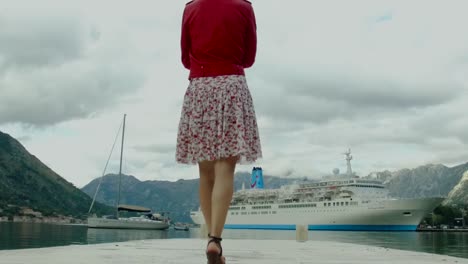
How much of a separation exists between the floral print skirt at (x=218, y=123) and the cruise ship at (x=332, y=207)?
173 feet

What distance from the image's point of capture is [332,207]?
2169 inches

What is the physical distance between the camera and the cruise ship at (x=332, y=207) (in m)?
52.5

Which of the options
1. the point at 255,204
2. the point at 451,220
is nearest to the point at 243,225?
the point at 255,204

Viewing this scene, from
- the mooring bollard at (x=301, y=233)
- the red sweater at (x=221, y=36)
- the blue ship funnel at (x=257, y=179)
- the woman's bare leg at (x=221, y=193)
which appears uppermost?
the blue ship funnel at (x=257, y=179)

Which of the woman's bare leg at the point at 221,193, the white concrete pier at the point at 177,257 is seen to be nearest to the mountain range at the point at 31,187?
the white concrete pier at the point at 177,257

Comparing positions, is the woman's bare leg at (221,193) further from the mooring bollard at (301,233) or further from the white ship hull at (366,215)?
the white ship hull at (366,215)

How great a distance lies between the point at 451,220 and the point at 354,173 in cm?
3243

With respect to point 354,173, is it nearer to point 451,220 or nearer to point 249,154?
point 451,220

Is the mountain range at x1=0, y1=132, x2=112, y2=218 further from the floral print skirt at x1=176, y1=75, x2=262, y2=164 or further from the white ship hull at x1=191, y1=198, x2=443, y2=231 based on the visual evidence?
the floral print skirt at x1=176, y1=75, x2=262, y2=164

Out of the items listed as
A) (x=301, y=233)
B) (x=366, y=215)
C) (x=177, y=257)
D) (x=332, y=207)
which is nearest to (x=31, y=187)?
(x=332, y=207)

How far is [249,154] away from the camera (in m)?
2.38

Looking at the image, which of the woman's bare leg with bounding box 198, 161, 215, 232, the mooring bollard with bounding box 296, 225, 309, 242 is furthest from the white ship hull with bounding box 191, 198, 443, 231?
the woman's bare leg with bounding box 198, 161, 215, 232

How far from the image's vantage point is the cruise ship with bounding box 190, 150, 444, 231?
172 ft

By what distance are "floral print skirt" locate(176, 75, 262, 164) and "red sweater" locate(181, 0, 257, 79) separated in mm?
69
